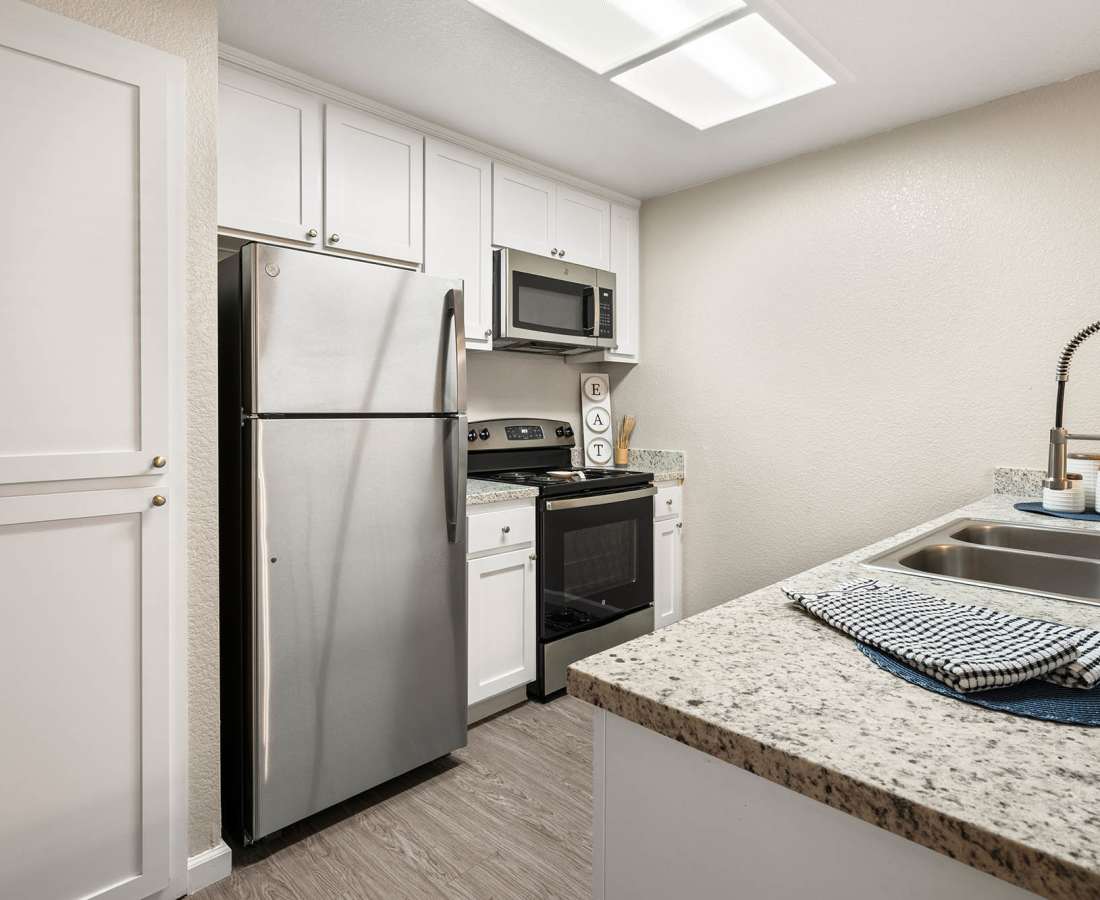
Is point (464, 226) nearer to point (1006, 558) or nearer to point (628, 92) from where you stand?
point (628, 92)

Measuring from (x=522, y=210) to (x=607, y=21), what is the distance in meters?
1.13

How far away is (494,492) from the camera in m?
2.47

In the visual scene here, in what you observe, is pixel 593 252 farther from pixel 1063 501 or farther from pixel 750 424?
pixel 1063 501

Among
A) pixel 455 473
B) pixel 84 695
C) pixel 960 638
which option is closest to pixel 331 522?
pixel 455 473

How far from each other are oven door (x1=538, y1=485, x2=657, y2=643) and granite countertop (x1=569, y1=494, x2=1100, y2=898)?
1.80 metres

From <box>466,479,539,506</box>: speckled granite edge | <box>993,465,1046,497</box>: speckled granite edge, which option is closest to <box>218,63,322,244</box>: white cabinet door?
<box>466,479,539,506</box>: speckled granite edge

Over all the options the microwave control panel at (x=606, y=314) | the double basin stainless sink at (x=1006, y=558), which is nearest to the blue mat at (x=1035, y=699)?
the double basin stainless sink at (x=1006, y=558)

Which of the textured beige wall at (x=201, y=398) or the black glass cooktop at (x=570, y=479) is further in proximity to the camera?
the black glass cooktop at (x=570, y=479)

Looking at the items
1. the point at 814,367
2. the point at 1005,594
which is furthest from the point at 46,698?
the point at 814,367

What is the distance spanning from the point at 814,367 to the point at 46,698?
2848mm

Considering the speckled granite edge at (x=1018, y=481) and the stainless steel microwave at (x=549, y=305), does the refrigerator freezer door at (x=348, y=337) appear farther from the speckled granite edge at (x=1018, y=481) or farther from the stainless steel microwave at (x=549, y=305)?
the speckled granite edge at (x=1018, y=481)

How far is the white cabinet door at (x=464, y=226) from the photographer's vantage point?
261 centimetres

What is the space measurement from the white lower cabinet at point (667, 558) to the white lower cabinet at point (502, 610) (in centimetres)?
83

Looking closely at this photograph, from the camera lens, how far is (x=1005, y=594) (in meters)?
1.06
